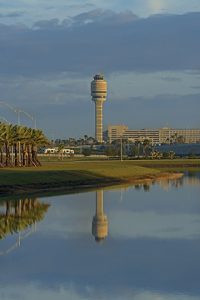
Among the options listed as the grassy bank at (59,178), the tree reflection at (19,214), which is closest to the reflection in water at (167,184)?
the grassy bank at (59,178)

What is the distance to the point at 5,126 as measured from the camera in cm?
10150

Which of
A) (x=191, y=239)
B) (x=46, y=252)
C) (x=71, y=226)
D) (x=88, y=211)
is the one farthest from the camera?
(x=88, y=211)

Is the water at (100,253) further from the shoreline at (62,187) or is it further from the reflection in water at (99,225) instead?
the shoreline at (62,187)

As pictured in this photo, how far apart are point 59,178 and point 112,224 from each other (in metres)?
38.3

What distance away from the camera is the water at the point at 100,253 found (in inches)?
752

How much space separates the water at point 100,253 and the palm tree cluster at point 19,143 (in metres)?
55.8

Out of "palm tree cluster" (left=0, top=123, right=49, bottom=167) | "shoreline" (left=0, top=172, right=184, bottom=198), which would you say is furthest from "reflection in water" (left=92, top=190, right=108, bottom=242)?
"palm tree cluster" (left=0, top=123, right=49, bottom=167)

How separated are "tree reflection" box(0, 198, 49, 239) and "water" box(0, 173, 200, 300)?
6cm

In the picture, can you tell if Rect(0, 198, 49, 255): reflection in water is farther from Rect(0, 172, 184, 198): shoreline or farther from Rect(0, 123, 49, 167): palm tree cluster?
Rect(0, 123, 49, 167): palm tree cluster

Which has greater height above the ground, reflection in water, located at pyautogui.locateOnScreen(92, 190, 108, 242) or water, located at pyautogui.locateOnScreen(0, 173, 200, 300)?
water, located at pyautogui.locateOnScreen(0, 173, 200, 300)

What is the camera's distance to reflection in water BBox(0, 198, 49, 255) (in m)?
32.5

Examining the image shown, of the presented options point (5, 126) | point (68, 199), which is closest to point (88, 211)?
point (68, 199)

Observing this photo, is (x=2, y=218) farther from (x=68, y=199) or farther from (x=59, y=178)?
(x=59, y=178)

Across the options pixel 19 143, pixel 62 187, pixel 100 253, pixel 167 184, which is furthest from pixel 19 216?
pixel 19 143
